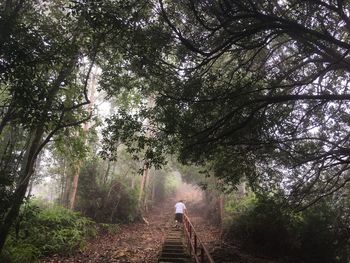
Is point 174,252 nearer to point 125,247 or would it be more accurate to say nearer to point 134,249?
point 134,249

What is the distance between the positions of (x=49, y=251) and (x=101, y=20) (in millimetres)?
8404

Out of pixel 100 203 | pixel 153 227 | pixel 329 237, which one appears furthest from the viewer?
pixel 153 227

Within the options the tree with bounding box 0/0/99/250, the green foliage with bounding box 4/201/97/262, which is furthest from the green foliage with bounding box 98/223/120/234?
the tree with bounding box 0/0/99/250

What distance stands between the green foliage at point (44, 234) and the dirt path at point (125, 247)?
1.51 feet

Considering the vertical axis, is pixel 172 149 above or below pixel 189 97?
below

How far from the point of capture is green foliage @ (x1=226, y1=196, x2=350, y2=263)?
14.8 metres

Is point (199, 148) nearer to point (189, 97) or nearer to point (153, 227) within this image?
point (189, 97)

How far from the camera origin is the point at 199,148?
10.1 meters

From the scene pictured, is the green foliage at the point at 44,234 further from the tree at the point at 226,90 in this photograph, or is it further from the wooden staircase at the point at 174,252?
the tree at the point at 226,90

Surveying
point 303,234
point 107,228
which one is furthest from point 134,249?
point 303,234

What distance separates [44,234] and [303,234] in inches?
454

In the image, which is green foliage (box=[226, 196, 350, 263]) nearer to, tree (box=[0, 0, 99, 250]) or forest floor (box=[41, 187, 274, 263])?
forest floor (box=[41, 187, 274, 263])

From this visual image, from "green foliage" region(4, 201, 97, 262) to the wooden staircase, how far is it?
3602mm

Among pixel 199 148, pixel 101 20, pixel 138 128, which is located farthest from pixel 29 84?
pixel 199 148
